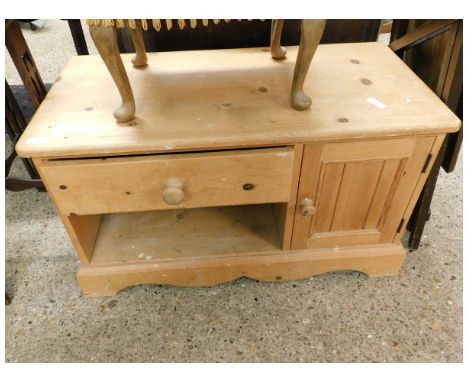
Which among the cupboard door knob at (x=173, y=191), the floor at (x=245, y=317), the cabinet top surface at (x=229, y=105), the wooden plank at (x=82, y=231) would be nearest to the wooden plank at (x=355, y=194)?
the cabinet top surface at (x=229, y=105)

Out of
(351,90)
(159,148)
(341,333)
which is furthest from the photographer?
(341,333)

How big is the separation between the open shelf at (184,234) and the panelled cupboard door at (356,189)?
0.46 feet

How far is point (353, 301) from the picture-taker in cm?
107

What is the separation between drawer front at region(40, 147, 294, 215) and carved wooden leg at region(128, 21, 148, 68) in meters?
0.36

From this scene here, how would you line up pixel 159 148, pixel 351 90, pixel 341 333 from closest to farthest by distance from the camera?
pixel 159 148
pixel 351 90
pixel 341 333

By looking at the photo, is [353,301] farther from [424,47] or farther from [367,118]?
[424,47]

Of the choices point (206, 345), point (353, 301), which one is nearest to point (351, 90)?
point (353, 301)

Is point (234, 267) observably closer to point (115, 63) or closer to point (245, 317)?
point (245, 317)

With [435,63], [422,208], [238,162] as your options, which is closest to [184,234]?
[238,162]

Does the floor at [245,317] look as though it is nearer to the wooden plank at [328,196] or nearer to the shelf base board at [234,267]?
the shelf base board at [234,267]

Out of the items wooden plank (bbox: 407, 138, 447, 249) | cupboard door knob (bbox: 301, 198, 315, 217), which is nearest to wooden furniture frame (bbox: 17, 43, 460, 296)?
cupboard door knob (bbox: 301, 198, 315, 217)

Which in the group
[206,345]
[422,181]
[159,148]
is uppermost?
[159,148]

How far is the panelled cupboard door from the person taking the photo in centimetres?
83

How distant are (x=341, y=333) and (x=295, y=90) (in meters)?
0.65
